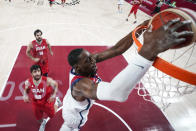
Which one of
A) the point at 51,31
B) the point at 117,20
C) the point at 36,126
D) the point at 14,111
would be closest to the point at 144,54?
the point at 36,126

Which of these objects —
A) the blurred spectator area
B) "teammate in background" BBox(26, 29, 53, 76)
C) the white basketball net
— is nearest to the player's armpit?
the white basketball net

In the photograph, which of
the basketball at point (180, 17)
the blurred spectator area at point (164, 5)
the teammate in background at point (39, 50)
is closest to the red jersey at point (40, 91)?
the teammate in background at point (39, 50)

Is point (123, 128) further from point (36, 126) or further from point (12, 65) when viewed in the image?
point (12, 65)

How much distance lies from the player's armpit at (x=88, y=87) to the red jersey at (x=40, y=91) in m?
1.28

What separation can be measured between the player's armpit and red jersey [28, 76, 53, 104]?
1284 mm

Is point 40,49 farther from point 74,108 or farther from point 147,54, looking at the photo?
point 147,54

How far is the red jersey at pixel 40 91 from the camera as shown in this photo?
246 centimetres

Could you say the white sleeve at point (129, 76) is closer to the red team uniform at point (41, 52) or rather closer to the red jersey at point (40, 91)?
the red jersey at point (40, 91)

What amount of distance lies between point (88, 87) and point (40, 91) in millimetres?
1583

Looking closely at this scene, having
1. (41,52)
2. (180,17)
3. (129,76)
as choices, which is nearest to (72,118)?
(129,76)

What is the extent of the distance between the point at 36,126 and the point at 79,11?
845 centimetres

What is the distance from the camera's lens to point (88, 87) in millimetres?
1222

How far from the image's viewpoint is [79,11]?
31.9ft

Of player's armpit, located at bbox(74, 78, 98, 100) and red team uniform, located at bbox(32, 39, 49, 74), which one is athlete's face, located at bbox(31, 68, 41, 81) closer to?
red team uniform, located at bbox(32, 39, 49, 74)
